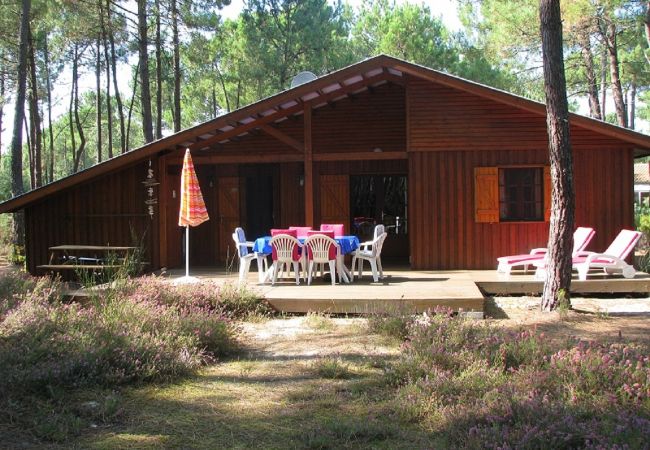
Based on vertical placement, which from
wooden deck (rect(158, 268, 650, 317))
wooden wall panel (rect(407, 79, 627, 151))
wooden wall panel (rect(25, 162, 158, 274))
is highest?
wooden wall panel (rect(407, 79, 627, 151))

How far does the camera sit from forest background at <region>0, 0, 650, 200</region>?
18344 millimetres

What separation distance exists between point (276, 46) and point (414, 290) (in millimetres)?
18299

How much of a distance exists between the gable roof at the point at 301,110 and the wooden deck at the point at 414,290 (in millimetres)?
2254

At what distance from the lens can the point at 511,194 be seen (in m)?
11.0

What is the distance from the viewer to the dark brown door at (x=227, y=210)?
13359 mm

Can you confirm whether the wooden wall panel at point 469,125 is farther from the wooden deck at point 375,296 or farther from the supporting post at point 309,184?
the wooden deck at point 375,296

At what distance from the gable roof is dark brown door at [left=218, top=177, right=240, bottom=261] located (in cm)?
171

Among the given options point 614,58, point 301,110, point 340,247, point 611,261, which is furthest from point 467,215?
point 614,58

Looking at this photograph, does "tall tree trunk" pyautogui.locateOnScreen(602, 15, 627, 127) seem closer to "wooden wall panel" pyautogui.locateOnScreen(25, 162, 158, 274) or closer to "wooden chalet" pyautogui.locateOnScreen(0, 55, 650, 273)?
"wooden chalet" pyautogui.locateOnScreen(0, 55, 650, 273)

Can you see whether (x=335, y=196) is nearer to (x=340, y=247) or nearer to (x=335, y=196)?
(x=335, y=196)

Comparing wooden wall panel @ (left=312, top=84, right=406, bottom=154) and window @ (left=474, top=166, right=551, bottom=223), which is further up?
wooden wall panel @ (left=312, top=84, right=406, bottom=154)

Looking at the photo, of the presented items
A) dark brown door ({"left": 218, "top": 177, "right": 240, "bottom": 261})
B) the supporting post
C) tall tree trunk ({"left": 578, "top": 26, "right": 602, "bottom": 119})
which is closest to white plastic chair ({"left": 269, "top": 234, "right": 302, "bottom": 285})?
the supporting post

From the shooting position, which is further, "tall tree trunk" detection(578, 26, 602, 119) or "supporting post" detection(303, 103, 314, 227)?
"tall tree trunk" detection(578, 26, 602, 119)

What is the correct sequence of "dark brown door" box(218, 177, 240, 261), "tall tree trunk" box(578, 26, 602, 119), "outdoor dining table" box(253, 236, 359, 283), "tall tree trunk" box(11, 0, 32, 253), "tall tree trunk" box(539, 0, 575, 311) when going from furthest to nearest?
"tall tree trunk" box(578, 26, 602, 119) < "tall tree trunk" box(11, 0, 32, 253) < "dark brown door" box(218, 177, 240, 261) < "outdoor dining table" box(253, 236, 359, 283) < "tall tree trunk" box(539, 0, 575, 311)
